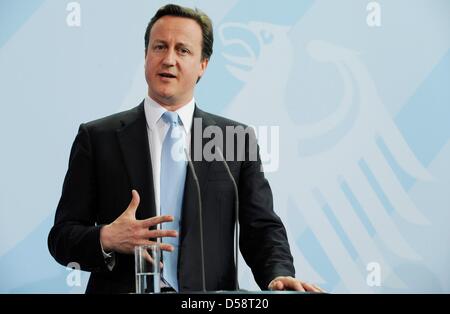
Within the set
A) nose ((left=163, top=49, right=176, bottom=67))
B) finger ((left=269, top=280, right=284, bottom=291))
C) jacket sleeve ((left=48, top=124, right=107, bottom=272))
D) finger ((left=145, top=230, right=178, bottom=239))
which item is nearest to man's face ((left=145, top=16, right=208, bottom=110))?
nose ((left=163, top=49, right=176, bottom=67))

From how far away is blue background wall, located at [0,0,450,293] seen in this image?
13.4ft

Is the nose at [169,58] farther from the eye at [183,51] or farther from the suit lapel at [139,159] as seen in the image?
the suit lapel at [139,159]

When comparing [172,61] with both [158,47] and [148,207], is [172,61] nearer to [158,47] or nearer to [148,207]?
[158,47]

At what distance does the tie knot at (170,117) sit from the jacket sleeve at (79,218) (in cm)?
34

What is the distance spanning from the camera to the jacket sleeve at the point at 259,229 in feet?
10.6

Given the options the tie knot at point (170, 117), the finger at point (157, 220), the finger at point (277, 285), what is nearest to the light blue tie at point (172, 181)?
the tie knot at point (170, 117)

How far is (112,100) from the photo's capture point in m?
4.09

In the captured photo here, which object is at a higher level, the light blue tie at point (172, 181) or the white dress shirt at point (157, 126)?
the white dress shirt at point (157, 126)

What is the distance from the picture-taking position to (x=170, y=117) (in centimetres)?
357

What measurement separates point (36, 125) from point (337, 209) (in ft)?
5.03

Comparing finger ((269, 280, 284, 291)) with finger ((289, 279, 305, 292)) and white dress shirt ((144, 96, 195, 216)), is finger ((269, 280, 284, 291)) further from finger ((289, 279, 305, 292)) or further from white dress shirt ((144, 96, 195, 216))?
white dress shirt ((144, 96, 195, 216))

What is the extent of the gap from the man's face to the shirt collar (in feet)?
0.11
